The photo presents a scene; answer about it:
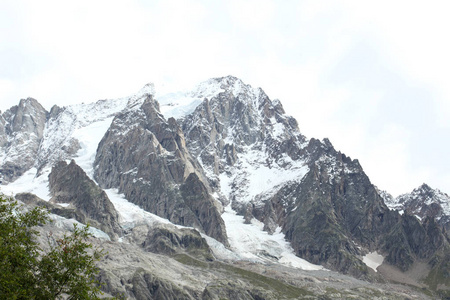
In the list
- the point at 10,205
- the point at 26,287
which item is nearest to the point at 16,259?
the point at 26,287

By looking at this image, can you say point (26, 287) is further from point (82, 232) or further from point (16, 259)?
point (82, 232)

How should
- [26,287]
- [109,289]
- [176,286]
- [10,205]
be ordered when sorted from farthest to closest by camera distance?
1. [176,286]
2. [109,289]
3. [10,205]
4. [26,287]

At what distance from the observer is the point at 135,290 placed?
188 m

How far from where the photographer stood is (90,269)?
45.3 meters

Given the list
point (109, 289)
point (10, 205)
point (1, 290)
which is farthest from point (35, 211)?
point (109, 289)

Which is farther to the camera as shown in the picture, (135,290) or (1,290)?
(135,290)

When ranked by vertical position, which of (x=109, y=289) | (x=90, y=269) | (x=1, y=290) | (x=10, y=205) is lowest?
(x=109, y=289)

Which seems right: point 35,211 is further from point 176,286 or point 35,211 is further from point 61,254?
point 176,286

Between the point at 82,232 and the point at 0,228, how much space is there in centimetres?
738

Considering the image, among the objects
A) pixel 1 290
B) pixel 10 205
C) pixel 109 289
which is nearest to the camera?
pixel 1 290

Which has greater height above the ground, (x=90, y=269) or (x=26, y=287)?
(x=90, y=269)

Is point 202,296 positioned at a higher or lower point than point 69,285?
lower

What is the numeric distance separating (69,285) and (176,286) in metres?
160

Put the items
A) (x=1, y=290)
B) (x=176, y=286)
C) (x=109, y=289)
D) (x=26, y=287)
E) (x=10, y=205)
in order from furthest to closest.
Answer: (x=176, y=286), (x=109, y=289), (x=10, y=205), (x=26, y=287), (x=1, y=290)
